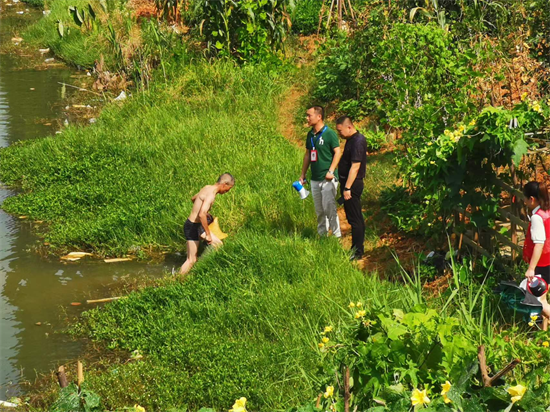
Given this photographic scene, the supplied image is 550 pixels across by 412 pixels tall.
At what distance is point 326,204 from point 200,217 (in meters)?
1.56

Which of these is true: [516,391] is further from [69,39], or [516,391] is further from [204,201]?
[69,39]

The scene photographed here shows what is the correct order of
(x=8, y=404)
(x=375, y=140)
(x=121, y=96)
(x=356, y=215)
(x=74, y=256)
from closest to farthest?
(x=8, y=404) < (x=356, y=215) < (x=74, y=256) < (x=375, y=140) < (x=121, y=96)

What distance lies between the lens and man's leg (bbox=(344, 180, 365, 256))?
862 cm

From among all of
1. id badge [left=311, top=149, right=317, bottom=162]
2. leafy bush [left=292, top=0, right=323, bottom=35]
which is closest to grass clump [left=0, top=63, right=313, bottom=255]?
id badge [left=311, top=149, right=317, bottom=162]

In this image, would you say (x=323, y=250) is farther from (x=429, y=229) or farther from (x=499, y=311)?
(x=499, y=311)

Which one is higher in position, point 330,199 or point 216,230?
point 330,199

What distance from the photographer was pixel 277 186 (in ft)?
35.0

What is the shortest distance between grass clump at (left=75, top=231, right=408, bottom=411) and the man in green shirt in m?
0.48

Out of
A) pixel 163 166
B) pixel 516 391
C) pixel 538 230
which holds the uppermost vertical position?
pixel 516 391

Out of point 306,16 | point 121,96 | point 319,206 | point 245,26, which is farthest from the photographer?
point 306,16

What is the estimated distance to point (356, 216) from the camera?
8664 millimetres

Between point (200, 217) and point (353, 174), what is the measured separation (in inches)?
78.5

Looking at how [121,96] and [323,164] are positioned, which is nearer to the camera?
[323,164]

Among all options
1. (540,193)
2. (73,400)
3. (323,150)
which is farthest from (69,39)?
(73,400)
